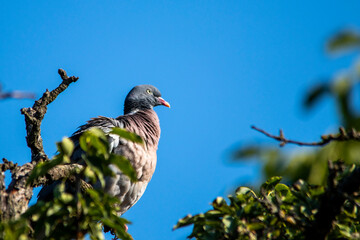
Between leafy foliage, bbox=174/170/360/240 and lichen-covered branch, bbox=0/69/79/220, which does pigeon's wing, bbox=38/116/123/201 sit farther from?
leafy foliage, bbox=174/170/360/240

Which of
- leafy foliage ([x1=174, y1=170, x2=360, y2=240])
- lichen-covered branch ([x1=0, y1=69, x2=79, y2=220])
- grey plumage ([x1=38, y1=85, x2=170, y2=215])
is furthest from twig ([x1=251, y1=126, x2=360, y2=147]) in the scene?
grey plumage ([x1=38, y1=85, x2=170, y2=215])

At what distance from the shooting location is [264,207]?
2.71 metres

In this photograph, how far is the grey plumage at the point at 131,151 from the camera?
17.7ft

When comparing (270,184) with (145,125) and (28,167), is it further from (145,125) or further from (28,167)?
(145,125)

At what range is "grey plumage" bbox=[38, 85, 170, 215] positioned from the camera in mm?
5383

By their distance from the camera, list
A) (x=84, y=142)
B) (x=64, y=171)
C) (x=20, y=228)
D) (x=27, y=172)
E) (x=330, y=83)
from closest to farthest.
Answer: (x=330, y=83), (x=20, y=228), (x=84, y=142), (x=27, y=172), (x=64, y=171)

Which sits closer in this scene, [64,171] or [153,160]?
[64,171]

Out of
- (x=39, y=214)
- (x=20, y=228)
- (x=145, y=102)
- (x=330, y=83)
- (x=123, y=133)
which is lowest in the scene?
(x=330, y=83)

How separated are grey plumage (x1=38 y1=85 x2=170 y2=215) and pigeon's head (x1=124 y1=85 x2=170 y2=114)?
183 mm

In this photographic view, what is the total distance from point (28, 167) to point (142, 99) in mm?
4136

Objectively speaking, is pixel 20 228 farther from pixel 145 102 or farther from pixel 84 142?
pixel 145 102

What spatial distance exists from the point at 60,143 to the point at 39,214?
0.40 m

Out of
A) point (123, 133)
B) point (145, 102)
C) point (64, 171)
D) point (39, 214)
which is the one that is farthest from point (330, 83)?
point (145, 102)

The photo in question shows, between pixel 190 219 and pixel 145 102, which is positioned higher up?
pixel 145 102
